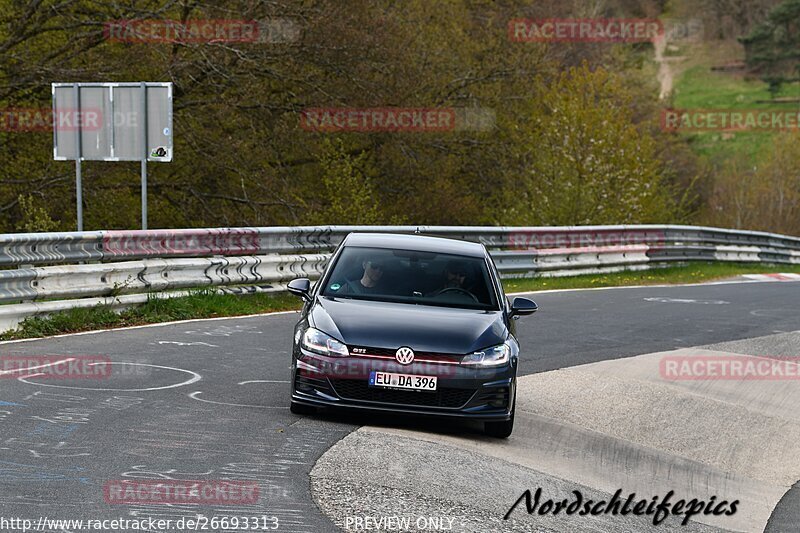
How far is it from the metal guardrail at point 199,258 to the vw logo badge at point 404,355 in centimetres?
576

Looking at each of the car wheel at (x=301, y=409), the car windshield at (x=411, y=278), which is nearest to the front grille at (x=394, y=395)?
the car wheel at (x=301, y=409)

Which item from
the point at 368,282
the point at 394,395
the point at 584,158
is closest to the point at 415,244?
the point at 368,282

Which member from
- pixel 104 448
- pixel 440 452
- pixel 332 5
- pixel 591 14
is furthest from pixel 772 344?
pixel 591 14

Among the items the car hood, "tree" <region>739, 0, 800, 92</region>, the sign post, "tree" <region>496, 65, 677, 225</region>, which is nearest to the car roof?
the car hood

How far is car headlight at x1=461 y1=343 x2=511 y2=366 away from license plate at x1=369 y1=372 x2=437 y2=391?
12.3 inches

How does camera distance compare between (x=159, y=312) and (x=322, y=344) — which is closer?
(x=322, y=344)

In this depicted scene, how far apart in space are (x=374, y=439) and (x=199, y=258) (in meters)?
8.81

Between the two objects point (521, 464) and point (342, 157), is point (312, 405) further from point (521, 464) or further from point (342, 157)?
point (342, 157)

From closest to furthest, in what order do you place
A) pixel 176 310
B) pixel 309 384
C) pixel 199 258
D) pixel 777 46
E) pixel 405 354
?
1. pixel 405 354
2. pixel 309 384
3. pixel 176 310
4. pixel 199 258
5. pixel 777 46

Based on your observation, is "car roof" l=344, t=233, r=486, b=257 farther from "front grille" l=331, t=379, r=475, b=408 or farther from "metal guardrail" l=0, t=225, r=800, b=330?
"metal guardrail" l=0, t=225, r=800, b=330

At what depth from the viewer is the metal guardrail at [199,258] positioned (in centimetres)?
1327

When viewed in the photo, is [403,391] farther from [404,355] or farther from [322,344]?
[322,344]

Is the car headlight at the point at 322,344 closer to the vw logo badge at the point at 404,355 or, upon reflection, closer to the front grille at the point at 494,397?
the vw logo badge at the point at 404,355

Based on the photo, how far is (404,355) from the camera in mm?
8586
